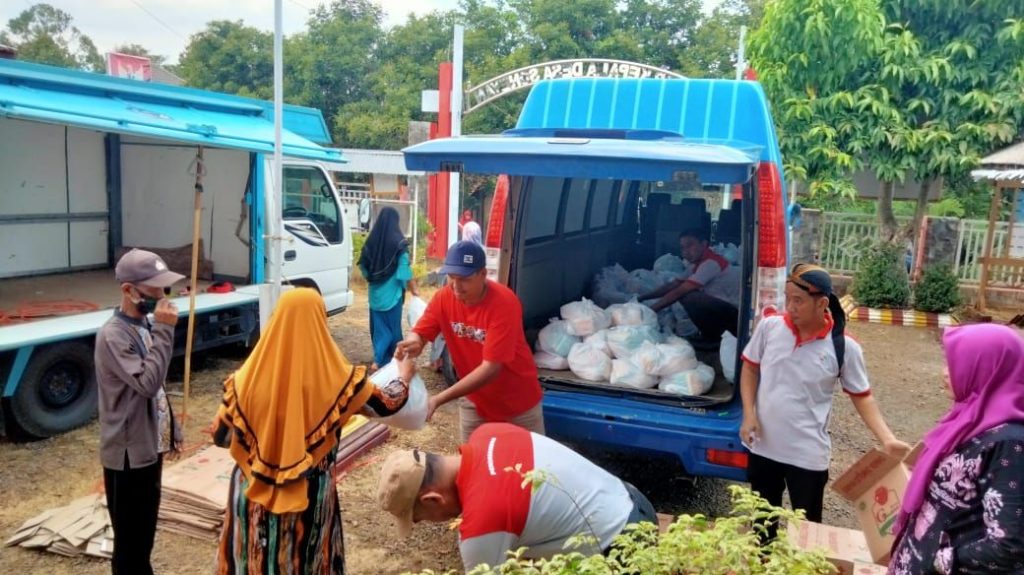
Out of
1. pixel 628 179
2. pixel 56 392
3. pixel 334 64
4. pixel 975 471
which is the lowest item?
pixel 56 392

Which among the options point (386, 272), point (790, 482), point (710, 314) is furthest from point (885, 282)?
point (790, 482)

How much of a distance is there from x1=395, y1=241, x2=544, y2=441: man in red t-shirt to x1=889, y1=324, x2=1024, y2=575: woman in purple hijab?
1.71 meters

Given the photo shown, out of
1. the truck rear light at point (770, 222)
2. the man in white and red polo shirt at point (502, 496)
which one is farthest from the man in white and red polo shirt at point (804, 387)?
the man in white and red polo shirt at point (502, 496)

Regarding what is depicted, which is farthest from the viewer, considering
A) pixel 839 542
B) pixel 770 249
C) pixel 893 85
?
pixel 893 85

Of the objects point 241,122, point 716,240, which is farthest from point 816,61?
point 241,122

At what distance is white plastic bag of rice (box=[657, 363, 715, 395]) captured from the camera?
3.91 meters

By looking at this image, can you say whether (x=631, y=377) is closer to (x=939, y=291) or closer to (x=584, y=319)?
(x=584, y=319)

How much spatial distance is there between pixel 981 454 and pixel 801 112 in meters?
8.54

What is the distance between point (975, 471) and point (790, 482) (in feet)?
4.01

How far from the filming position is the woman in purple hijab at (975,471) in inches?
71.9

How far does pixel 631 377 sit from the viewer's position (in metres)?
4.04

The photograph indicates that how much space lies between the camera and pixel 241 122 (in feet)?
21.5

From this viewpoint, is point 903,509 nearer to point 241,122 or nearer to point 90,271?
point 241,122

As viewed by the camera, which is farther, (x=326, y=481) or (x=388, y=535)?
(x=388, y=535)
